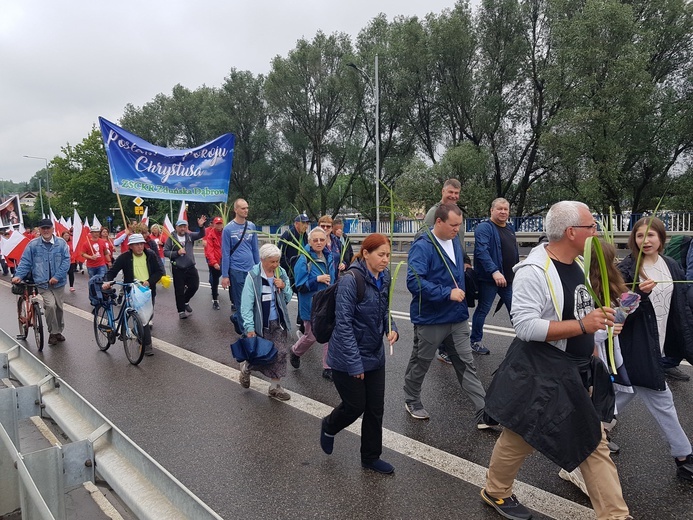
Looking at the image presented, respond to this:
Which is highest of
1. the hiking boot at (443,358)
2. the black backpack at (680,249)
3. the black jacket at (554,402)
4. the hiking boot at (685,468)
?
the black backpack at (680,249)

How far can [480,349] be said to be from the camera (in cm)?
616

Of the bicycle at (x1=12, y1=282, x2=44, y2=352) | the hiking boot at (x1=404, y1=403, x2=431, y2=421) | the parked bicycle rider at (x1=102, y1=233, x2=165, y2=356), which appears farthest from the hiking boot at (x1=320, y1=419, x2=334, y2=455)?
the bicycle at (x1=12, y1=282, x2=44, y2=352)

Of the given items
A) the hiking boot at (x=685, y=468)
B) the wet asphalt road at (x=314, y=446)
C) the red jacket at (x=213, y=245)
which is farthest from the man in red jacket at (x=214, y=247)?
the hiking boot at (x=685, y=468)

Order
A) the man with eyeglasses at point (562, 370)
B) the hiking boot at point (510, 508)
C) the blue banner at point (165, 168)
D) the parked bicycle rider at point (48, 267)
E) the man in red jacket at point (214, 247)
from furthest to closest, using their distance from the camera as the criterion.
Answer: the man in red jacket at point (214, 247), the blue banner at point (165, 168), the parked bicycle rider at point (48, 267), the hiking boot at point (510, 508), the man with eyeglasses at point (562, 370)

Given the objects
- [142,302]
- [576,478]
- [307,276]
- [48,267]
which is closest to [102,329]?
[142,302]

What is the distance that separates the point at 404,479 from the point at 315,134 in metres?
30.7

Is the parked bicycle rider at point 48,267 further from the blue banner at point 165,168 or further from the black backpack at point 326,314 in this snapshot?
the black backpack at point 326,314

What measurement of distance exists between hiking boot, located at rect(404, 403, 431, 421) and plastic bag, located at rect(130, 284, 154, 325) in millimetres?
3680

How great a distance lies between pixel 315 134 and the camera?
32469 mm

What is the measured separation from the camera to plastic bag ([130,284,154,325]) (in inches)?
252

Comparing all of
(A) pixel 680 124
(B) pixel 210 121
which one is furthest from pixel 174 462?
(B) pixel 210 121

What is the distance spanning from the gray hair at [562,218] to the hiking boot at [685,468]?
1.87m

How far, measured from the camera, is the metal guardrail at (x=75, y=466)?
5.42 ft

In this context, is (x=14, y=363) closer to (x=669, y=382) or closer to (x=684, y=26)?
(x=669, y=382)
